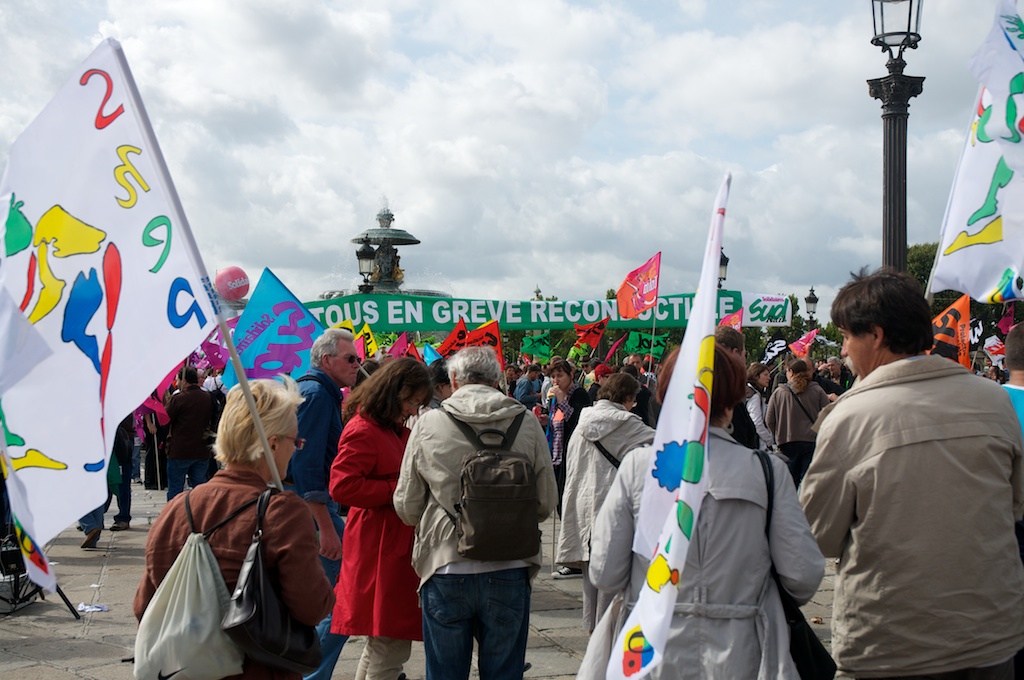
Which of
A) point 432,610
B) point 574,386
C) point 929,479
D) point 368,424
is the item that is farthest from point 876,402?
point 574,386

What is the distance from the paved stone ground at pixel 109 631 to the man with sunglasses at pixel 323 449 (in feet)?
3.51

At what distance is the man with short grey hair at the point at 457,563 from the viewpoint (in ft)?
13.9

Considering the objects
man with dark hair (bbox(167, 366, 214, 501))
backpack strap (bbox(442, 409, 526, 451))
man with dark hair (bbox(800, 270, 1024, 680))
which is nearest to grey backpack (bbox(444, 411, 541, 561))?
backpack strap (bbox(442, 409, 526, 451))

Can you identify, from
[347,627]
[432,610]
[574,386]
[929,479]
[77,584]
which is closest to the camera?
[929,479]

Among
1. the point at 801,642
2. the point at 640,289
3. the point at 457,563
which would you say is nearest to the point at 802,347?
the point at 640,289

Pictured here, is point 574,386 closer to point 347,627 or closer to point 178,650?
point 347,627

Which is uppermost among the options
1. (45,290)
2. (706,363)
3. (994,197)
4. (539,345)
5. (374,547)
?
(994,197)

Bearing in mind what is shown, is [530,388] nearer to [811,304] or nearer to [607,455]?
[607,455]

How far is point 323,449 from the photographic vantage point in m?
5.12

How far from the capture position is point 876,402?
3.01m

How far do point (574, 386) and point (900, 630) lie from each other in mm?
7171

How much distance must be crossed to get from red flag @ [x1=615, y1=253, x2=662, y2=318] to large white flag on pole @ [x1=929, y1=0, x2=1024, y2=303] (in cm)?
1375

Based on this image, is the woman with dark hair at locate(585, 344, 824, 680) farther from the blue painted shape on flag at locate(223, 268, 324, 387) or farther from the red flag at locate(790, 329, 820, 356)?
the red flag at locate(790, 329, 820, 356)

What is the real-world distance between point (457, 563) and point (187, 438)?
775 centimetres
